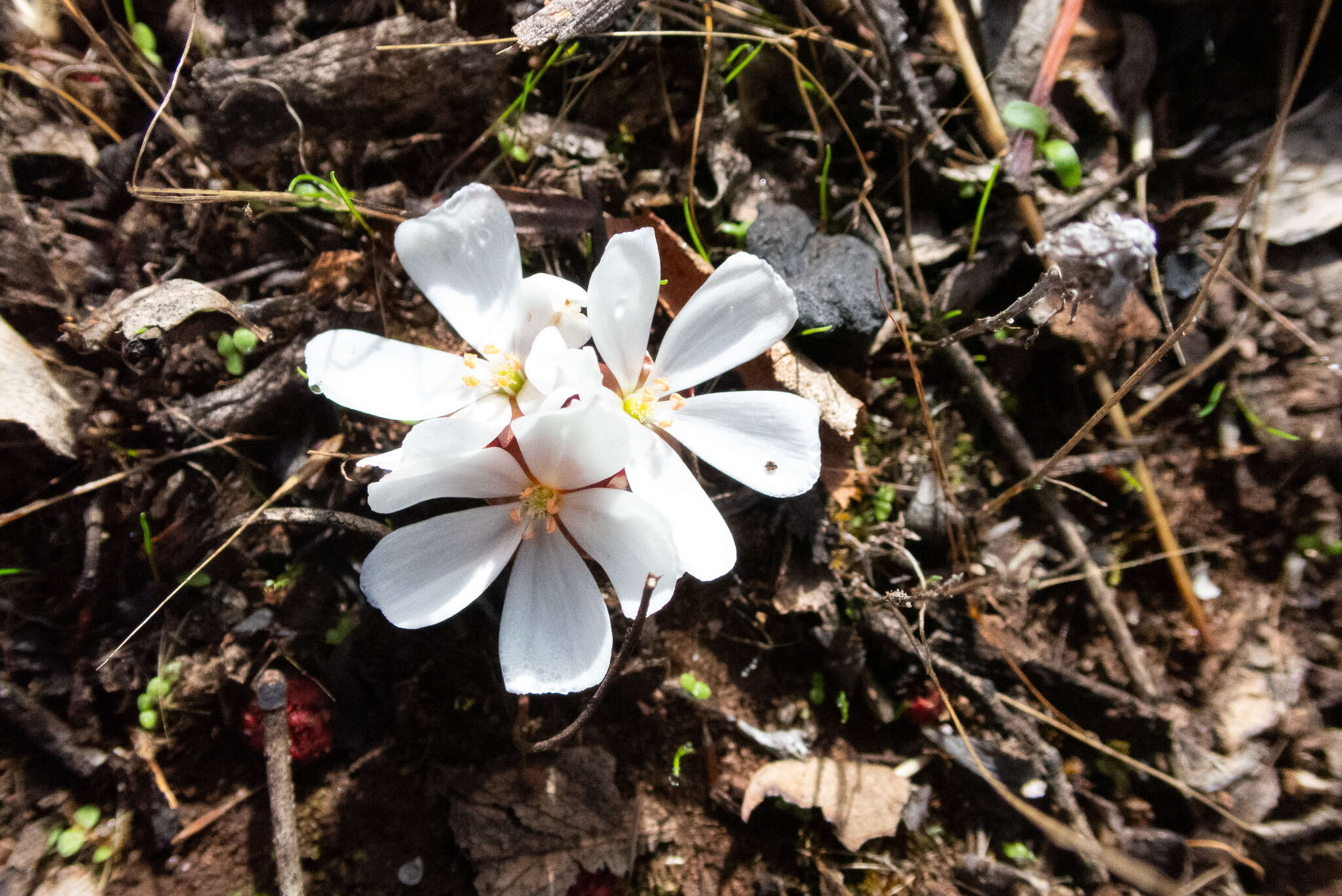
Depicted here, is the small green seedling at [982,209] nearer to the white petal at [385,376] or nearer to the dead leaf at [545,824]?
the white petal at [385,376]

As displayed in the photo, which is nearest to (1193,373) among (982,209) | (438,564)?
(982,209)

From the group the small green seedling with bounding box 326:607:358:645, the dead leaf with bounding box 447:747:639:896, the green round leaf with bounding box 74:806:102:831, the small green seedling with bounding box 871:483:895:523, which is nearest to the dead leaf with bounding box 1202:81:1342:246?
the small green seedling with bounding box 871:483:895:523

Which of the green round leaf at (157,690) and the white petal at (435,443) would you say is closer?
the white petal at (435,443)

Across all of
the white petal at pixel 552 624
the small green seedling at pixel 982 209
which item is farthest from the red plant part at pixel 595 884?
the small green seedling at pixel 982 209

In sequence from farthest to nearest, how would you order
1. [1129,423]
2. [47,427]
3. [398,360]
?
1. [1129,423]
2. [47,427]
3. [398,360]

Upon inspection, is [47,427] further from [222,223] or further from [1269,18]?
[1269,18]

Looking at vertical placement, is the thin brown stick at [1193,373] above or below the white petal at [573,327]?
below

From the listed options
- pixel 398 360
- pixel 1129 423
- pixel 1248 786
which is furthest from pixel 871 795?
pixel 398 360

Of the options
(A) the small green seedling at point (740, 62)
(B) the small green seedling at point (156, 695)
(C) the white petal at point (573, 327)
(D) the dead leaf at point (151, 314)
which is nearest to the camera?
(C) the white petal at point (573, 327)
